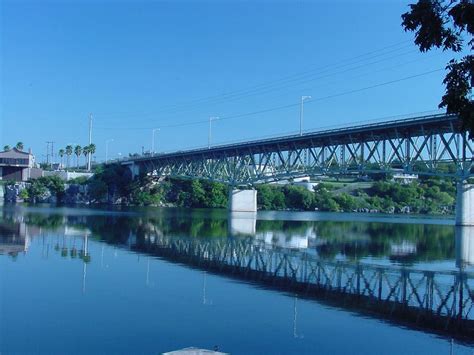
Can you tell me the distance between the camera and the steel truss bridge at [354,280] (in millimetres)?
23578

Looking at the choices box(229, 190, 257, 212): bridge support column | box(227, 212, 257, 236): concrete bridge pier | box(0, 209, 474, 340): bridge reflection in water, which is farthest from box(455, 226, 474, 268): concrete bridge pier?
box(229, 190, 257, 212): bridge support column

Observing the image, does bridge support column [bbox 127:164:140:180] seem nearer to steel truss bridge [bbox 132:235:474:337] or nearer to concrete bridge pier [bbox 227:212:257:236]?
concrete bridge pier [bbox 227:212:257:236]

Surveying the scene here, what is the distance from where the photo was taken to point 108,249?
41.7m

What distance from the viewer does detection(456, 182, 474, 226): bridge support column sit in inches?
3260

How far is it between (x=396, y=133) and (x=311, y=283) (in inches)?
2248

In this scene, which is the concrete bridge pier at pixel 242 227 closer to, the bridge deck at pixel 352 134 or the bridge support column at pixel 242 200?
the bridge deck at pixel 352 134

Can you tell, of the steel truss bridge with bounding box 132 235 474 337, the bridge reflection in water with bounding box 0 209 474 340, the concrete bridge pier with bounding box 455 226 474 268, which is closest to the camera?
the steel truss bridge with bounding box 132 235 474 337

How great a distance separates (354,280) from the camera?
31.2 meters

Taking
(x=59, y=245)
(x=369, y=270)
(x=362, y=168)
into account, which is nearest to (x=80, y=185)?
(x=362, y=168)

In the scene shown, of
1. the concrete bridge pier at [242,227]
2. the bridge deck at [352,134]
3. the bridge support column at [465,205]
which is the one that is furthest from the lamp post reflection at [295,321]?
the bridge support column at [465,205]

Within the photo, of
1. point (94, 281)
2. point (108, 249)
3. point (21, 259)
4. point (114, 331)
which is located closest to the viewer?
point (114, 331)

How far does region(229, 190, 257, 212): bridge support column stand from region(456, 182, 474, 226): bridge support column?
5314 centimetres

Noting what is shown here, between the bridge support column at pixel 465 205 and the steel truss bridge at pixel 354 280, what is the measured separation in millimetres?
45565

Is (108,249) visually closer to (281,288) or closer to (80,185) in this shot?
(281,288)
